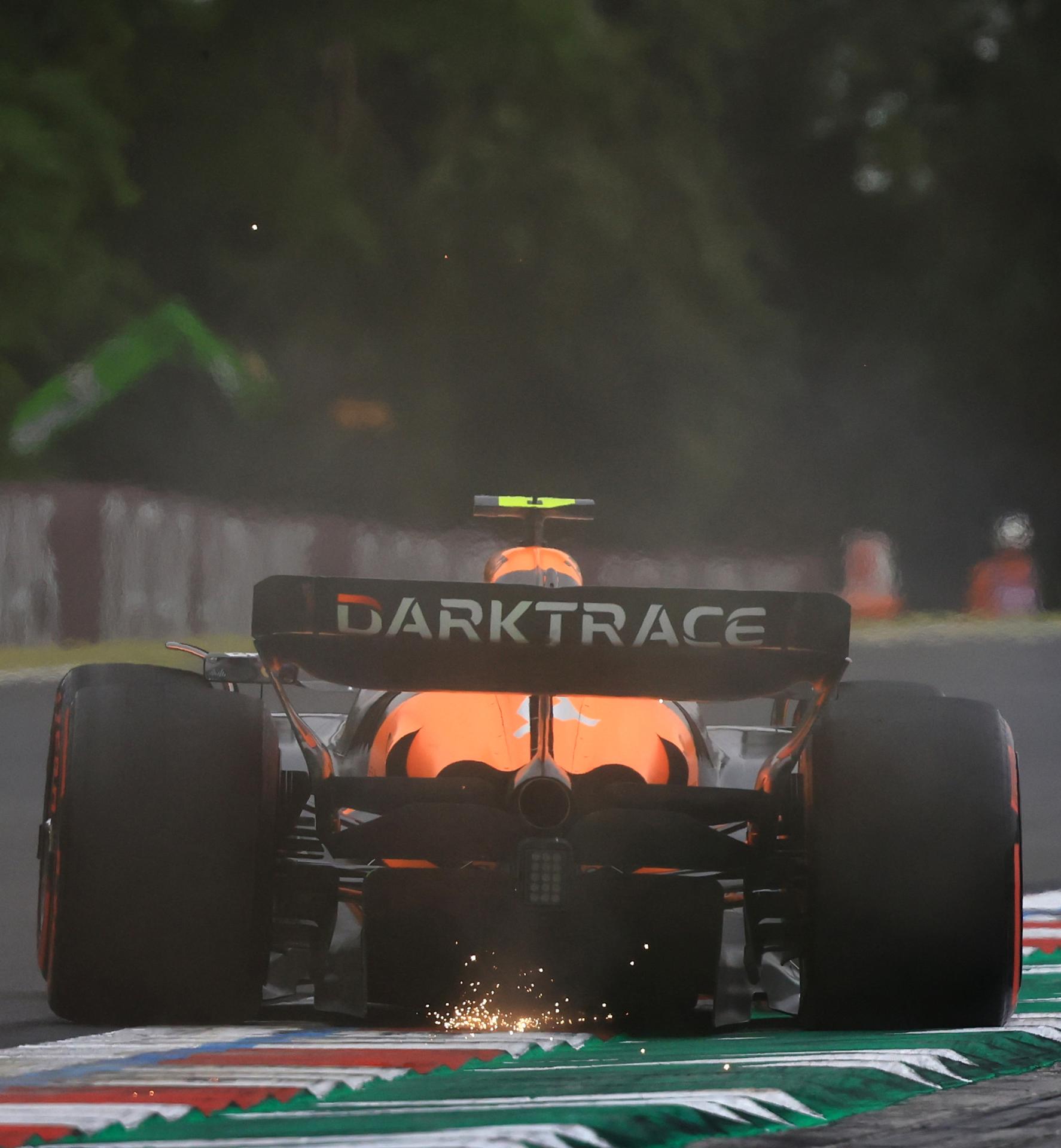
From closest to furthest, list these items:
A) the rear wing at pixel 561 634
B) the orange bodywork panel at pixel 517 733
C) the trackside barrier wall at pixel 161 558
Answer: the rear wing at pixel 561 634, the orange bodywork panel at pixel 517 733, the trackside barrier wall at pixel 161 558

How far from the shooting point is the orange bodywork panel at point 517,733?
4.59m

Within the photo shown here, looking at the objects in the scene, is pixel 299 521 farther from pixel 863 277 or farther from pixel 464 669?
pixel 464 669

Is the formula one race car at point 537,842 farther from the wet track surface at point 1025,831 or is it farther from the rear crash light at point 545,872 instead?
the wet track surface at point 1025,831

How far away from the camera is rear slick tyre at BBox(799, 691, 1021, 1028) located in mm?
3941

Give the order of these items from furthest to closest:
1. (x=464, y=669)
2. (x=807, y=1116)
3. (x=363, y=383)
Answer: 1. (x=363, y=383)
2. (x=464, y=669)
3. (x=807, y=1116)

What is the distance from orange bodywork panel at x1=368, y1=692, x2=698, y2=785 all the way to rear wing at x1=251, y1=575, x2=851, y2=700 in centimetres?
51

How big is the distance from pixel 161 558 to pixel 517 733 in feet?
53.9

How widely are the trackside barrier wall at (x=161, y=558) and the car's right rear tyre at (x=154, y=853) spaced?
39.4 ft

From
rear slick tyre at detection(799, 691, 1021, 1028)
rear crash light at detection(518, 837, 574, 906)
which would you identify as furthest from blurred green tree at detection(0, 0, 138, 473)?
rear slick tyre at detection(799, 691, 1021, 1028)

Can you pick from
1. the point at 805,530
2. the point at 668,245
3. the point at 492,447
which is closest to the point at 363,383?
the point at 492,447

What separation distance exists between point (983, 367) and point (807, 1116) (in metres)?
28.2

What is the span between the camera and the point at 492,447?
27078 millimetres

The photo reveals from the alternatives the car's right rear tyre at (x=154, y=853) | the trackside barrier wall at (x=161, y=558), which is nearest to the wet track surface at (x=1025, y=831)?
the car's right rear tyre at (x=154, y=853)

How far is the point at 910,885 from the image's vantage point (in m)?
3.93
